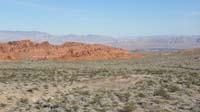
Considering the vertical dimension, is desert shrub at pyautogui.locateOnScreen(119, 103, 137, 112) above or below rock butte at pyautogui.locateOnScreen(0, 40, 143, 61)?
above

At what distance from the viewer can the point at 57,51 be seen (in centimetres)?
12888

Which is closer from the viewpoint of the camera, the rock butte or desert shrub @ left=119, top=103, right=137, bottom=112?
desert shrub @ left=119, top=103, right=137, bottom=112

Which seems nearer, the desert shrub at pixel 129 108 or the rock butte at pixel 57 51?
the desert shrub at pixel 129 108

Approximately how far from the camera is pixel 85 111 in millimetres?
17969

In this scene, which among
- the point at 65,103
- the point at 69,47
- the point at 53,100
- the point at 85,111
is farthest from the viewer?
the point at 69,47

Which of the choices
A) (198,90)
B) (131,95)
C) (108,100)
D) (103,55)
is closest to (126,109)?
(108,100)

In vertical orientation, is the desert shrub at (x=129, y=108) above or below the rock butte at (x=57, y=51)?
above

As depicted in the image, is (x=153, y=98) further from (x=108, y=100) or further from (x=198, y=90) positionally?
(x=198, y=90)

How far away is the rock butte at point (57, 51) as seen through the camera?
109m

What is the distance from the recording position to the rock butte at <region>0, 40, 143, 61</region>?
4285 inches

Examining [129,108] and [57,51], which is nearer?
[129,108]

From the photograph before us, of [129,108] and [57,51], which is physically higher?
[129,108]

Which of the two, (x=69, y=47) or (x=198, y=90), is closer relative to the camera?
(x=198, y=90)

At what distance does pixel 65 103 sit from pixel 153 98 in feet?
14.5
